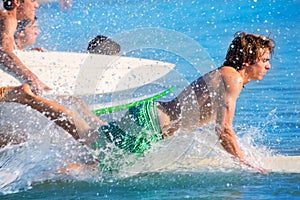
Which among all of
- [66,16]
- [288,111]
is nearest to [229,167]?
[288,111]

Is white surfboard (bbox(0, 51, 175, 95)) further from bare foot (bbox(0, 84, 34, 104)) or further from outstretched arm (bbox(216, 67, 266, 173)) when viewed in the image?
outstretched arm (bbox(216, 67, 266, 173))

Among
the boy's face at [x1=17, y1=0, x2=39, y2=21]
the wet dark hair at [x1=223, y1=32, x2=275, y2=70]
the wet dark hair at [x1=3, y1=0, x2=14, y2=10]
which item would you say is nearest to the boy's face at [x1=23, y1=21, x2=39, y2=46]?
the boy's face at [x1=17, y1=0, x2=39, y2=21]

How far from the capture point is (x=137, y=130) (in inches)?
154

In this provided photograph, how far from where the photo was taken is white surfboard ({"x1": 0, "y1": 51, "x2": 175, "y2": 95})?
224 inches

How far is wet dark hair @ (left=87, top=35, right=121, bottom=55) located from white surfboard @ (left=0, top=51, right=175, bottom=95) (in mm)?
85

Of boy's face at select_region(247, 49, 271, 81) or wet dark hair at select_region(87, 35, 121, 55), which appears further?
wet dark hair at select_region(87, 35, 121, 55)

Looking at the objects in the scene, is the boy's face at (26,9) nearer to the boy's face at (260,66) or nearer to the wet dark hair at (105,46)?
the wet dark hair at (105,46)

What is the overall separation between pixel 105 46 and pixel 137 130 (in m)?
1.86

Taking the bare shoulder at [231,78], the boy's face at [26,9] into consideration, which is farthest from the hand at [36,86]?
the bare shoulder at [231,78]

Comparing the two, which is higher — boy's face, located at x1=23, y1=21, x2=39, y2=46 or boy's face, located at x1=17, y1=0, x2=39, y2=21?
boy's face, located at x1=17, y1=0, x2=39, y2=21

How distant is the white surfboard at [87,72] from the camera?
569 centimetres

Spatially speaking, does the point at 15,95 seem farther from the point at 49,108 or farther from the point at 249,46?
the point at 249,46

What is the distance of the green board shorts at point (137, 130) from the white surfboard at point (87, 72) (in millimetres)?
1424

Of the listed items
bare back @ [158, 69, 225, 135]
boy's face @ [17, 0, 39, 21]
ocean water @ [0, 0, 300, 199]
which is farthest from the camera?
boy's face @ [17, 0, 39, 21]
